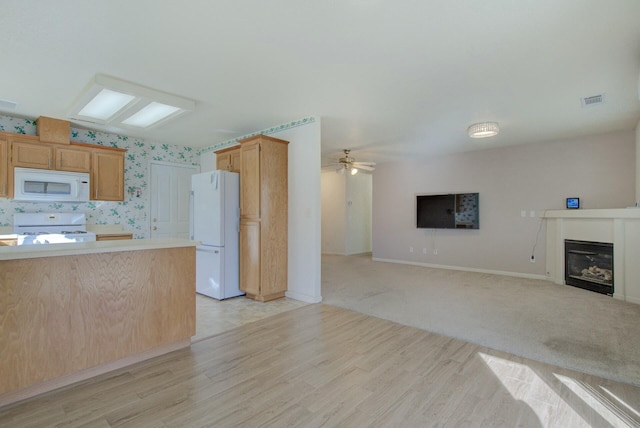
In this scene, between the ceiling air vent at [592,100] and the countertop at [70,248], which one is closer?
the countertop at [70,248]

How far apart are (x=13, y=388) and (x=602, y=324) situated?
4.95 metres

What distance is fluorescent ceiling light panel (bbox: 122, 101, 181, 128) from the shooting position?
344 centimetres

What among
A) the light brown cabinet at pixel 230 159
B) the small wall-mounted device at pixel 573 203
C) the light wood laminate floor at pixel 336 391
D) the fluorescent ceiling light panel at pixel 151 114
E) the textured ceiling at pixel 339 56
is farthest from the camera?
the small wall-mounted device at pixel 573 203

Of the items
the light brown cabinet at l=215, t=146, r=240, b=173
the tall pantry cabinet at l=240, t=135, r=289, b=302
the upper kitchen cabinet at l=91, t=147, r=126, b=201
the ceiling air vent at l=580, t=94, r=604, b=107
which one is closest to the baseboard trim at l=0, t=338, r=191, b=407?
the tall pantry cabinet at l=240, t=135, r=289, b=302

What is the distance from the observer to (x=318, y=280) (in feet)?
13.0

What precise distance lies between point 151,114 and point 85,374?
2850 mm

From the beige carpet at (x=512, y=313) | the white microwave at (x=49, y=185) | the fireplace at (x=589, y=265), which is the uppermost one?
the white microwave at (x=49, y=185)

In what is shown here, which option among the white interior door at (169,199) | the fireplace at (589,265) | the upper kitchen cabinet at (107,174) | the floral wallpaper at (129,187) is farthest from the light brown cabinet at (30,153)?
the fireplace at (589,265)

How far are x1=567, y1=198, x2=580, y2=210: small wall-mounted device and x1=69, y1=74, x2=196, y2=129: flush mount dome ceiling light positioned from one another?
19.2 feet

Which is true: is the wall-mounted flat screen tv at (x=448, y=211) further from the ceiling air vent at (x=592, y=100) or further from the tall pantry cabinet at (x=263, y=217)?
the tall pantry cabinet at (x=263, y=217)

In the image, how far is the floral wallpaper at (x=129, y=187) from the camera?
4410mm

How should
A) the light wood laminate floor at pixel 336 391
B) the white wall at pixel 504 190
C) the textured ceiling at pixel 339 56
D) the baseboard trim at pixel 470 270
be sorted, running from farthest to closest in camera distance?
the baseboard trim at pixel 470 270, the white wall at pixel 504 190, the textured ceiling at pixel 339 56, the light wood laminate floor at pixel 336 391

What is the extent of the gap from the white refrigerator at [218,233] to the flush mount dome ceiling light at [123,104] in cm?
96

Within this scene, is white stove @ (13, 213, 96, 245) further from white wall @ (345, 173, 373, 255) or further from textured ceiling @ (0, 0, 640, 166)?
white wall @ (345, 173, 373, 255)
